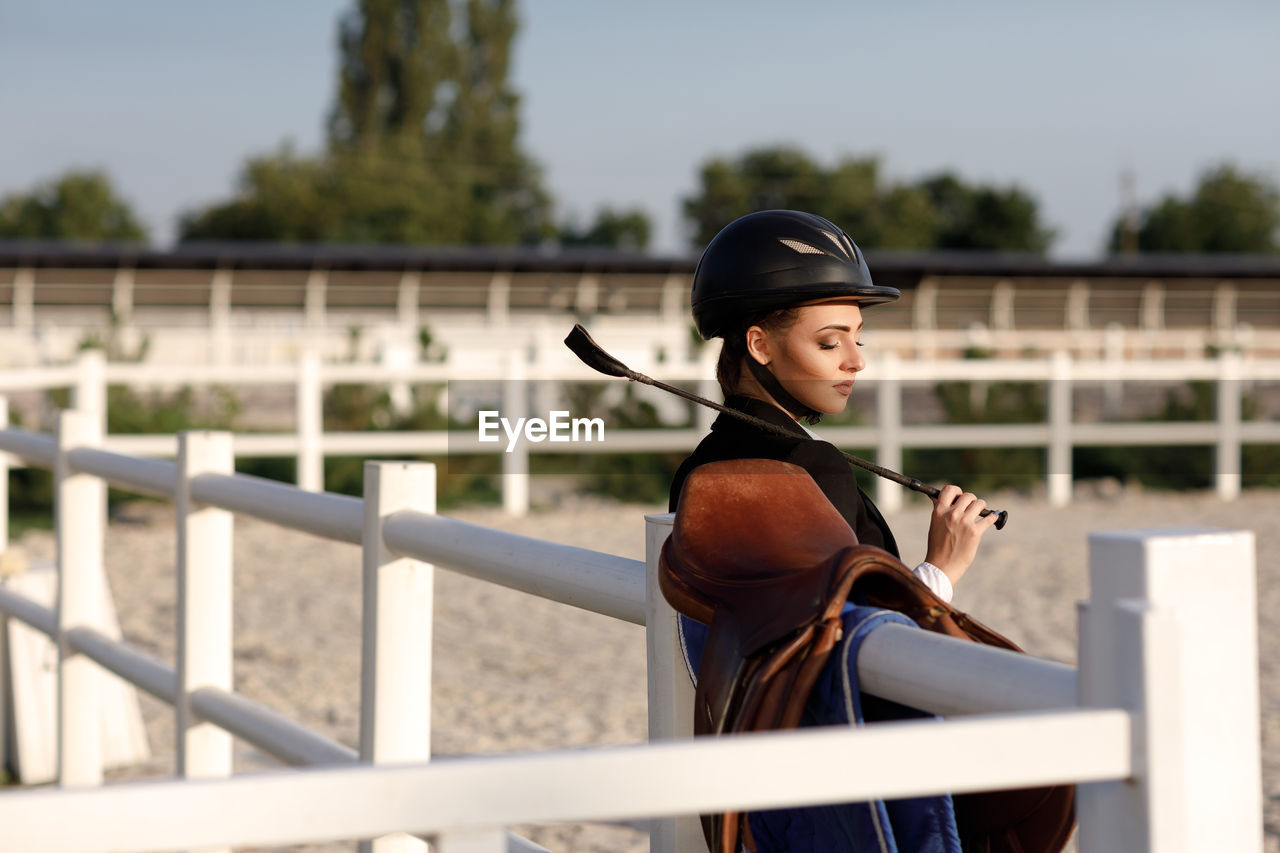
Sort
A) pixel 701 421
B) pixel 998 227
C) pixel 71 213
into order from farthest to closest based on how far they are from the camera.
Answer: pixel 71 213
pixel 998 227
pixel 701 421

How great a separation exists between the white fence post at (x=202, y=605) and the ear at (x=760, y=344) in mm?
1751

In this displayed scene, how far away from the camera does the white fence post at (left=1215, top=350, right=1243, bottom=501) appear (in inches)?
484

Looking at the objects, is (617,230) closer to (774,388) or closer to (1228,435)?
(1228,435)

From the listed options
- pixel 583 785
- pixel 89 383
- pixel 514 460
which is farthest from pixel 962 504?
pixel 514 460

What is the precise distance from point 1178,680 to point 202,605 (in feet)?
8.30

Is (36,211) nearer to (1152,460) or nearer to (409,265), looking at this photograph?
(409,265)

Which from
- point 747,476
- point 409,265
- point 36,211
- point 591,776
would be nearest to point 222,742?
point 747,476

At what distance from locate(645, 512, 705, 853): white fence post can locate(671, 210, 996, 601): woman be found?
96 mm

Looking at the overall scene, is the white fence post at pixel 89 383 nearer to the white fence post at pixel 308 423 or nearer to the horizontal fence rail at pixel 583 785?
the white fence post at pixel 308 423

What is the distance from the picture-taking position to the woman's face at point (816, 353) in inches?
67.6

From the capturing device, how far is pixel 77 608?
3.83 metres

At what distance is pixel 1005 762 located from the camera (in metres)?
0.98

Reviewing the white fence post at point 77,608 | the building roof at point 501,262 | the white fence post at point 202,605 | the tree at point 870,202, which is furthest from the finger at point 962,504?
the tree at point 870,202

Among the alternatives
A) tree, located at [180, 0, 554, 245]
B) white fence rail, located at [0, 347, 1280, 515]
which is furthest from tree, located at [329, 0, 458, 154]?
white fence rail, located at [0, 347, 1280, 515]
